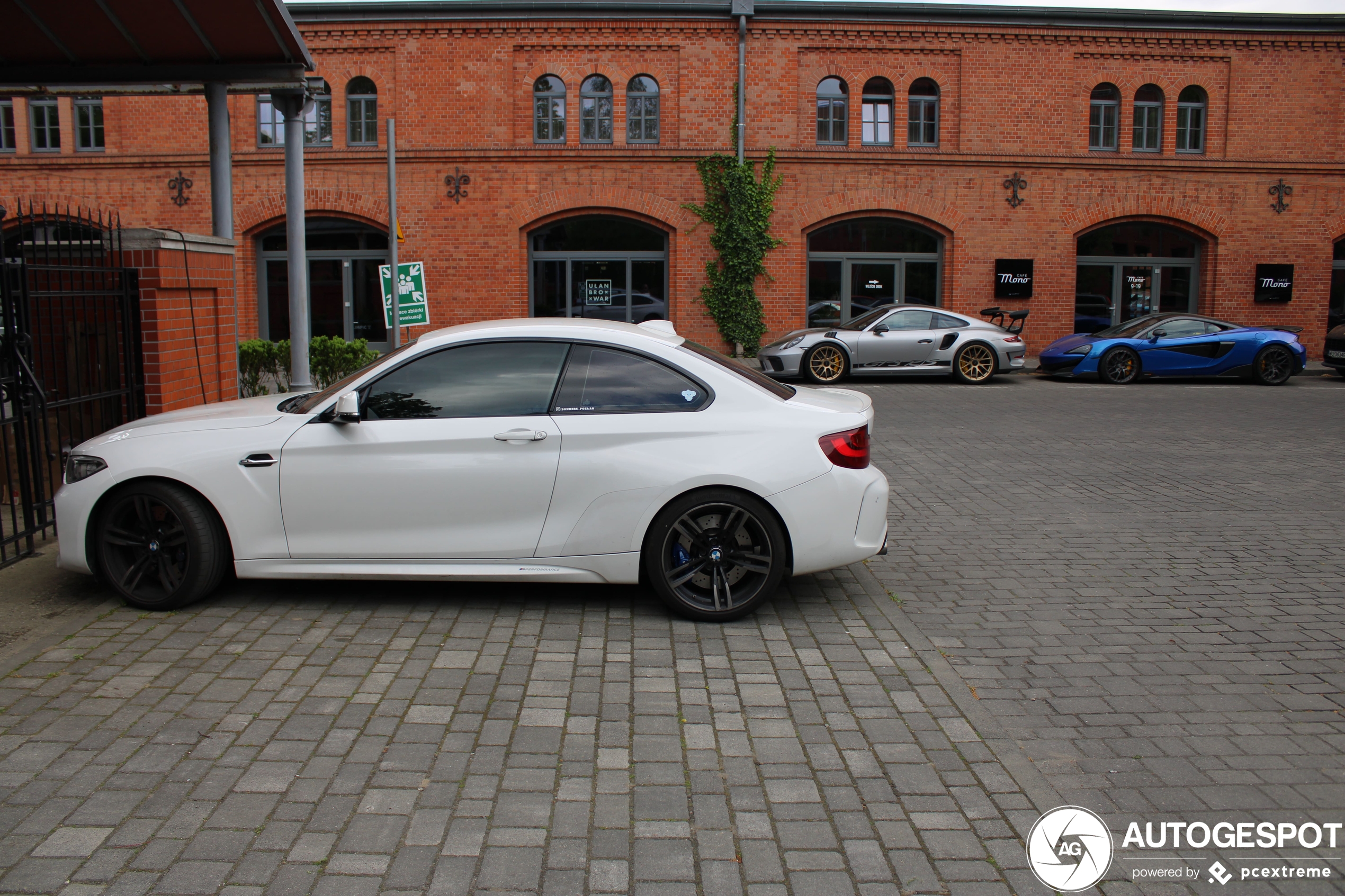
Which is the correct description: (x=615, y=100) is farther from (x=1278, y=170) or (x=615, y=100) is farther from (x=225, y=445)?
(x=225, y=445)

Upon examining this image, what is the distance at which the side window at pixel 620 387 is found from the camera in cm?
554

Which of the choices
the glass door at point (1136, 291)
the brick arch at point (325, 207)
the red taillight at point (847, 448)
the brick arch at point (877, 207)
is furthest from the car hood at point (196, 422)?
the glass door at point (1136, 291)

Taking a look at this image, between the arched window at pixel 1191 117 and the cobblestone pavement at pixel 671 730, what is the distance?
21327 mm

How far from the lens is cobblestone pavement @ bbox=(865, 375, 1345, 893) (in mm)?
3818

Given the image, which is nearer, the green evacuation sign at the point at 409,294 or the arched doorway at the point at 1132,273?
the green evacuation sign at the point at 409,294

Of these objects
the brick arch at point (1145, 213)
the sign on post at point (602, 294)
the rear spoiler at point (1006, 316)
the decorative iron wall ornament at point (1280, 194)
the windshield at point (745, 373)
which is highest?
the decorative iron wall ornament at point (1280, 194)

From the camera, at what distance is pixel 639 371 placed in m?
5.64

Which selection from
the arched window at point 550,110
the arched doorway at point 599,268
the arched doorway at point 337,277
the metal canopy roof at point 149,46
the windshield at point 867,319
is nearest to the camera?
the metal canopy roof at point 149,46

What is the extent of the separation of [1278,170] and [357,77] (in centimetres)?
2106

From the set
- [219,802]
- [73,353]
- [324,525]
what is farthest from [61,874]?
[73,353]

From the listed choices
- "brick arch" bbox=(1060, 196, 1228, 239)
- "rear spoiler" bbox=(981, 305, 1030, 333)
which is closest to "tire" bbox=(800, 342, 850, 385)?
"rear spoiler" bbox=(981, 305, 1030, 333)

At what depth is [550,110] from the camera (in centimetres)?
2422

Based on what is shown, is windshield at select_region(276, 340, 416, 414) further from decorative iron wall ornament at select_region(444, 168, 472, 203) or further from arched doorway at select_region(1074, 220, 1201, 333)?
arched doorway at select_region(1074, 220, 1201, 333)
